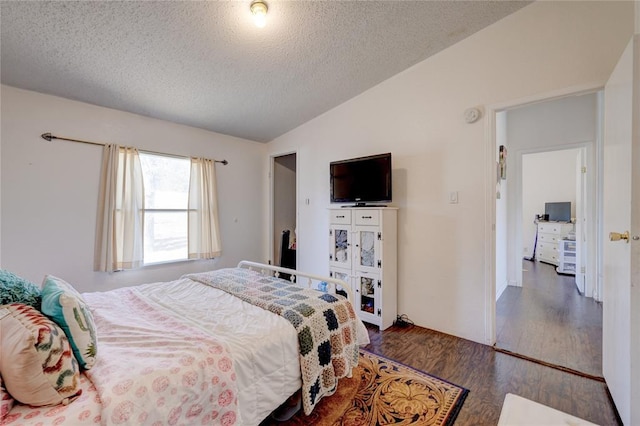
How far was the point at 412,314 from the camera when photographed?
2.83 metres

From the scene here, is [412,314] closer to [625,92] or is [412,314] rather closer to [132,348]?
[625,92]

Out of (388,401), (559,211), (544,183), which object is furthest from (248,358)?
(544,183)

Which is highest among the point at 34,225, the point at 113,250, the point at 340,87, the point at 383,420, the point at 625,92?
the point at 340,87

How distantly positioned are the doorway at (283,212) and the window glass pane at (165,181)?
4.47 ft

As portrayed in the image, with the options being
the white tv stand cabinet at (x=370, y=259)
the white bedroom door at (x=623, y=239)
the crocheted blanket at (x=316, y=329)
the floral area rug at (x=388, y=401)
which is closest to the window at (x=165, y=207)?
the crocheted blanket at (x=316, y=329)

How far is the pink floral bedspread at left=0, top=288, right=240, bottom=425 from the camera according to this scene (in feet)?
2.79

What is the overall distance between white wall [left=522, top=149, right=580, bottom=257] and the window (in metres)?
6.74

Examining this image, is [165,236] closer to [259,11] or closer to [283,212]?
[283,212]

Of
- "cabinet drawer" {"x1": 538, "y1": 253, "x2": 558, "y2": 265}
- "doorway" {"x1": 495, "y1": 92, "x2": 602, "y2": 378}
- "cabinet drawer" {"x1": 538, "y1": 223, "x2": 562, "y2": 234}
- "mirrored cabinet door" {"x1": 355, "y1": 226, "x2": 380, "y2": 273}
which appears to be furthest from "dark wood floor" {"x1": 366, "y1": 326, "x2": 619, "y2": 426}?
"cabinet drawer" {"x1": 538, "y1": 223, "x2": 562, "y2": 234}

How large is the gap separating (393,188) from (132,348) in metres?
2.60

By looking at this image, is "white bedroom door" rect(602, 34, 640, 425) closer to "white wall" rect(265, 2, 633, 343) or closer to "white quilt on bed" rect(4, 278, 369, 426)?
"white wall" rect(265, 2, 633, 343)

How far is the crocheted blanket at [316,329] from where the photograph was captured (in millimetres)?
1414

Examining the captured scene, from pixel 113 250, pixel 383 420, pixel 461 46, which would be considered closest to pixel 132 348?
pixel 383 420

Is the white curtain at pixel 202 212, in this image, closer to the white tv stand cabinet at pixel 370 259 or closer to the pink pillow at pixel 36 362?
the white tv stand cabinet at pixel 370 259
